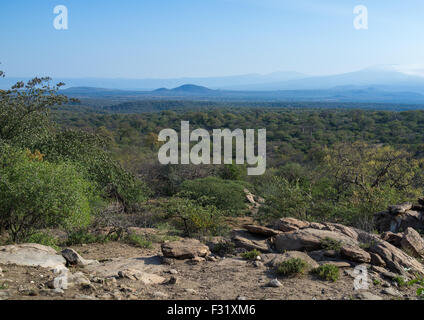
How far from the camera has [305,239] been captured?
8.95m

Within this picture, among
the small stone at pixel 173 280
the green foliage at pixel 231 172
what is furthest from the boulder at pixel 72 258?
the green foliage at pixel 231 172

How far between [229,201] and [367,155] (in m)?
7.49

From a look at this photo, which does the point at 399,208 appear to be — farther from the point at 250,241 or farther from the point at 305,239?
the point at 250,241

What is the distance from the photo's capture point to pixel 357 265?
7.84m

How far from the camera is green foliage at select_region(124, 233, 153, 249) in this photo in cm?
1104

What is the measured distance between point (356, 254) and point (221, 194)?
11.5 meters

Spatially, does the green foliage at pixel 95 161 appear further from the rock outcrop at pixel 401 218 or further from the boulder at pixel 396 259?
the rock outcrop at pixel 401 218

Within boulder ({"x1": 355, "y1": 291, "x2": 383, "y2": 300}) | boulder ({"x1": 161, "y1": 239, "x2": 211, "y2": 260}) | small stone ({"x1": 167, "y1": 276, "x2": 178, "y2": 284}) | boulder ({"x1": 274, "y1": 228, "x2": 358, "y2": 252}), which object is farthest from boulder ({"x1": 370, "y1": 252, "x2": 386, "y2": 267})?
small stone ({"x1": 167, "y1": 276, "x2": 178, "y2": 284})

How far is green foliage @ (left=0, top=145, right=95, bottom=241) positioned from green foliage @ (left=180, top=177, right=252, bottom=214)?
9514 mm

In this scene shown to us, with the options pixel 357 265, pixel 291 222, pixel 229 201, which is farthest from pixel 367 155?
pixel 357 265

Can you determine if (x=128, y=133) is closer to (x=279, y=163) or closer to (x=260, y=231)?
(x=279, y=163)

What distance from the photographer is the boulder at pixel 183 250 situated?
344 inches

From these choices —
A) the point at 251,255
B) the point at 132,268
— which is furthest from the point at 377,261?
the point at 132,268

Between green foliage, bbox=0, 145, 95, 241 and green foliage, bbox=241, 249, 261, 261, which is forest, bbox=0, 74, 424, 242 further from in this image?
green foliage, bbox=241, 249, 261, 261
